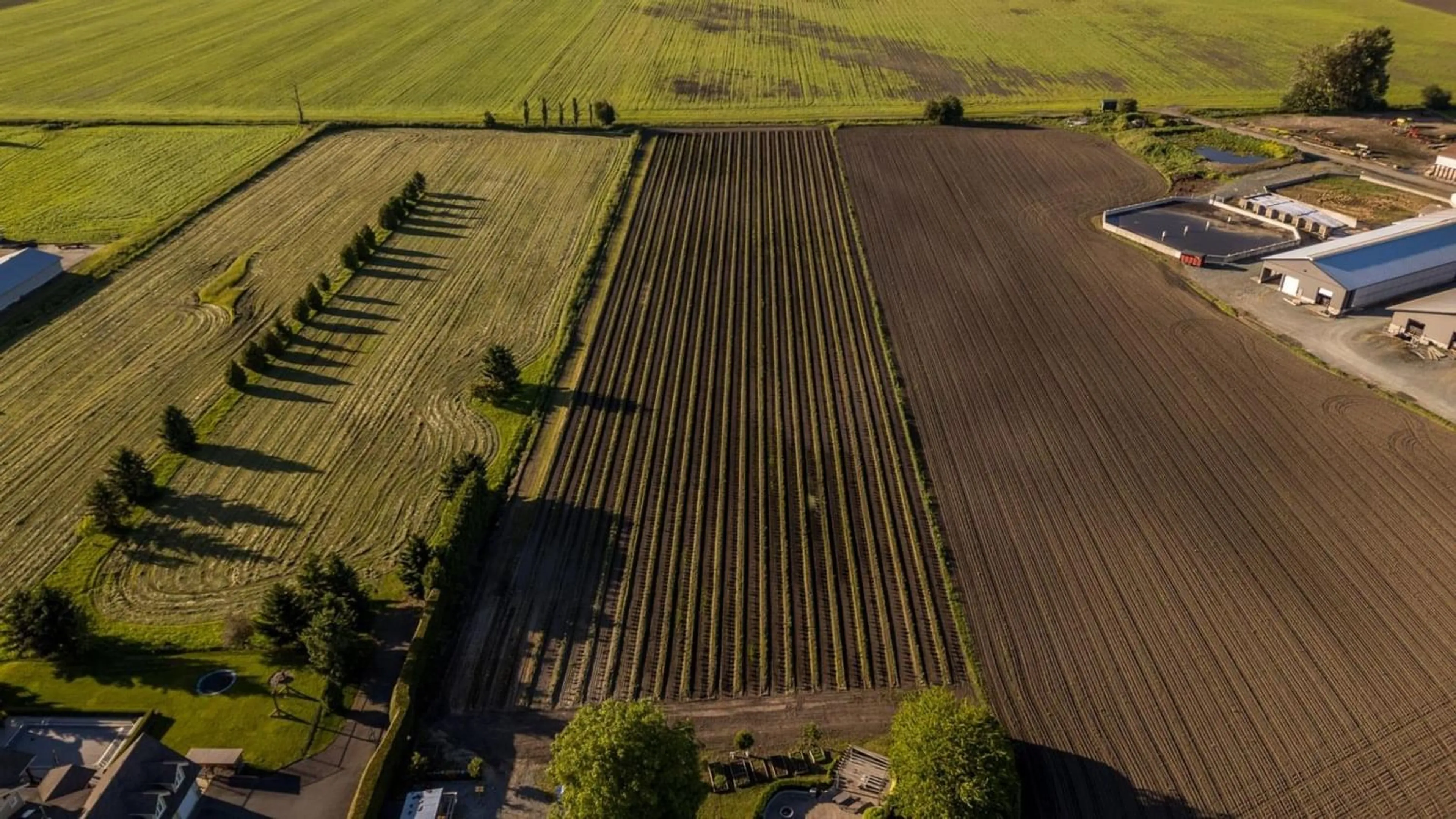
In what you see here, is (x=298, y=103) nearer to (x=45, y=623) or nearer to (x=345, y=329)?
(x=345, y=329)

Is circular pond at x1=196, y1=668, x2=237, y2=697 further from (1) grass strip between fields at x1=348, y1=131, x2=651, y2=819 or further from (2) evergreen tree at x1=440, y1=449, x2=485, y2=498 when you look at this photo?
(2) evergreen tree at x1=440, y1=449, x2=485, y2=498

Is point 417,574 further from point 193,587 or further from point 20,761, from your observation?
point 20,761

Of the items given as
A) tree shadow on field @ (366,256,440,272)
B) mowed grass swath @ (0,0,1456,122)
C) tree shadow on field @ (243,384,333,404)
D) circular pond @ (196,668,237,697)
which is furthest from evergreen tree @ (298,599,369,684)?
mowed grass swath @ (0,0,1456,122)

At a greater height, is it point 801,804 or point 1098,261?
point 1098,261

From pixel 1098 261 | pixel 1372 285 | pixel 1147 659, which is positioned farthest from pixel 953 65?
pixel 1147 659

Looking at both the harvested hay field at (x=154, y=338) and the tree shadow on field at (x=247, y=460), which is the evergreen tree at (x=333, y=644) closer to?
the harvested hay field at (x=154, y=338)

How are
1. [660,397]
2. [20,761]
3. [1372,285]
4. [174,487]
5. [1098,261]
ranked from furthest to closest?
[1098,261] → [1372,285] → [660,397] → [174,487] → [20,761]
